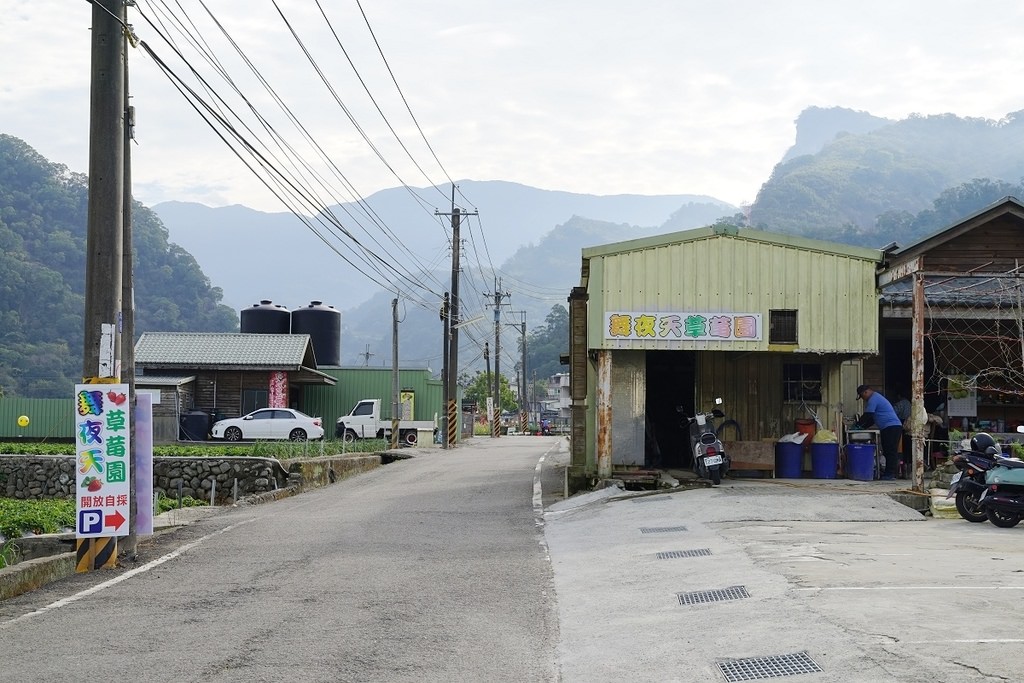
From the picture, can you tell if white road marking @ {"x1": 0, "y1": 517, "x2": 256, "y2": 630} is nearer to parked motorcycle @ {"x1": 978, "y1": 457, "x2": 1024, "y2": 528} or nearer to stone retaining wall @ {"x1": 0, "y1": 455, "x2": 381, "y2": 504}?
stone retaining wall @ {"x1": 0, "y1": 455, "x2": 381, "y2": 504}

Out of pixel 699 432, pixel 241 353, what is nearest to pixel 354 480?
pixel 699 432

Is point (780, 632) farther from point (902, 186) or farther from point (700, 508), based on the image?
point (902, 186)

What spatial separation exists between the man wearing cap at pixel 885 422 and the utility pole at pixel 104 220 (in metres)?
11.9

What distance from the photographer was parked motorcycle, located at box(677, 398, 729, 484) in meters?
16.6

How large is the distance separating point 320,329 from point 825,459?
37031 mm

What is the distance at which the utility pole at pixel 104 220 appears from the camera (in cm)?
1134

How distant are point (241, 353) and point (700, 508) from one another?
28389mm

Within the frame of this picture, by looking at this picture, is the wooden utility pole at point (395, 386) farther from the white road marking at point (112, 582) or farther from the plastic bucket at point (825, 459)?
the white road marking at point (112, 582)

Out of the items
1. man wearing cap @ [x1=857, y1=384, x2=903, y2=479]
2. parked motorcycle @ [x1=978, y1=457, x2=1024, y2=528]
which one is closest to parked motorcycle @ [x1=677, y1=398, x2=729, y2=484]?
man wearing cap @ [x1=857, y1=384, x2=903, y2=479]

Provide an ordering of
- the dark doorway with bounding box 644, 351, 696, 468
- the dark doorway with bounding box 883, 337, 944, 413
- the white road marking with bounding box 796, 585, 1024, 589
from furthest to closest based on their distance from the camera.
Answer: the dark doorway with bounding box 644, 351, 696, 468
the dark doorway with bounding box 883, 337, 944, 413
the white road marking with bounding box 796, 585, 1024, 589

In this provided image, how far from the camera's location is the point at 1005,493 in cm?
1205

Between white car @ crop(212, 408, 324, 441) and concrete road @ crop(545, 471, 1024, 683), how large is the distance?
77.7 ft

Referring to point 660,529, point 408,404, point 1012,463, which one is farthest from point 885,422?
point 408,404

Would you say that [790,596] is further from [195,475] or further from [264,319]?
[264,319]
